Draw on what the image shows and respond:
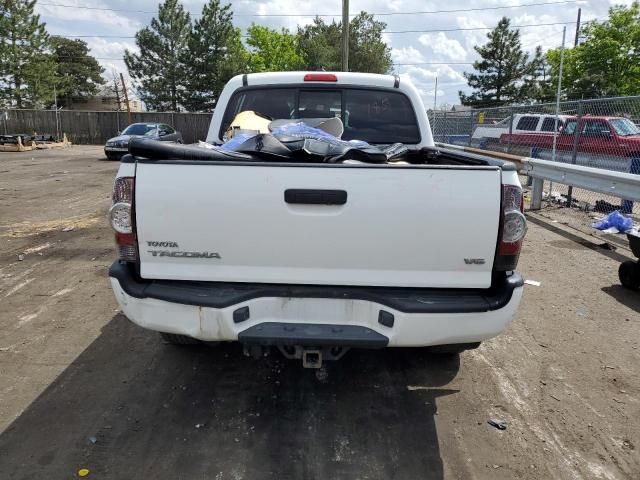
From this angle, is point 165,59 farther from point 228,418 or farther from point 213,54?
point 228,418

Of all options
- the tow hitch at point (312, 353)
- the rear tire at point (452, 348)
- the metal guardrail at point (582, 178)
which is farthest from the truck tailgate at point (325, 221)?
the metal guardrail at point (582, 178)

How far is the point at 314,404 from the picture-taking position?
3191mm

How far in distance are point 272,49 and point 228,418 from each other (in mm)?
57748

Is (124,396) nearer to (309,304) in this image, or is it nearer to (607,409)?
(309,304)

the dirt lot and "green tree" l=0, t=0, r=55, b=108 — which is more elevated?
"green tree" l=0, t=0, r=55, b=108

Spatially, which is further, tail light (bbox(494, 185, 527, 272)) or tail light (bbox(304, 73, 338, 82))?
tail light (bbox(304, 73, 338, 82))

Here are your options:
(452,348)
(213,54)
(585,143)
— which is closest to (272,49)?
(213,54)

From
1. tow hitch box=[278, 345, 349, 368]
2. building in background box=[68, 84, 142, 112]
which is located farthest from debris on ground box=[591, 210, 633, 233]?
building in background box=[68, 84, 142, 112]

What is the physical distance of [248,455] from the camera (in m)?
2.69

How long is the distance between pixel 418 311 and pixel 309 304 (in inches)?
22.7

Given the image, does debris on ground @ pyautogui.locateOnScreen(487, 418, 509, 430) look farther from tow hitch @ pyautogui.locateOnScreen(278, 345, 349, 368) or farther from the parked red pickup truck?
the parked red pickup truck

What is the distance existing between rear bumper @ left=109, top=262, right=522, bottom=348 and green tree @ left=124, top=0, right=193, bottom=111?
53.6 m

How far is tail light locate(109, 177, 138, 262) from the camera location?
2.62 meters

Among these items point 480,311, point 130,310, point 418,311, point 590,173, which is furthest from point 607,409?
point 590,173
